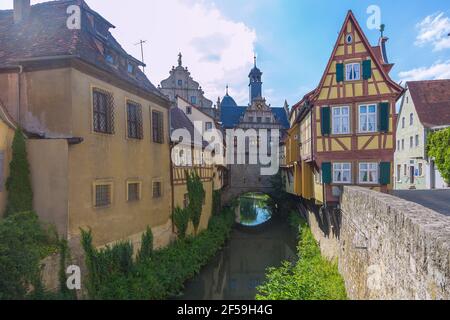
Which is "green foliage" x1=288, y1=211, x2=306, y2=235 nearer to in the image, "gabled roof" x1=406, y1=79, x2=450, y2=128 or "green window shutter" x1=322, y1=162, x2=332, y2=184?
"green window shutter" x1=322, y1=162, x2=332, y2=184

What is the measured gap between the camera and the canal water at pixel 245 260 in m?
12.3

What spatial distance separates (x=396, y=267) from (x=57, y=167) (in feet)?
24.7

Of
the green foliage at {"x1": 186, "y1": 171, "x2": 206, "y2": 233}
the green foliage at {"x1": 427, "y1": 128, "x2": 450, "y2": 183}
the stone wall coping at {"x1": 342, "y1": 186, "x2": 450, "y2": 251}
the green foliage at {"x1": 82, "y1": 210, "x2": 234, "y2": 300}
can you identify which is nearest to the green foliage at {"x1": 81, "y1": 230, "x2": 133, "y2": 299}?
the green foliage at {"x1": 82, "y1": 210, "x2": 234, "y2": 300}

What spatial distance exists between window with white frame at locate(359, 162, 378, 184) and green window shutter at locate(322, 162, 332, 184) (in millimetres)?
1134

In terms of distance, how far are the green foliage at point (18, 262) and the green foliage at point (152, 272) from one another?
170cm

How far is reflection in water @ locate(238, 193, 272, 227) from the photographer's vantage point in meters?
28.0

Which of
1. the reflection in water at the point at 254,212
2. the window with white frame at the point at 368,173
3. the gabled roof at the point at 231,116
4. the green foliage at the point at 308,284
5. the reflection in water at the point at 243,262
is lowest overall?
the reflection in water at the point at 254,212

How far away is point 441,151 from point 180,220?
16.4 metres

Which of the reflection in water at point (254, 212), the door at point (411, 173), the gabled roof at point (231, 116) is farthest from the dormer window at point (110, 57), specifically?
the door at point (411, 173)

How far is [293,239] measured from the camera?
20.5m

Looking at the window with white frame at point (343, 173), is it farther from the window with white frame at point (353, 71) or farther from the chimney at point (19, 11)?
the chimney at point (19, 11)
